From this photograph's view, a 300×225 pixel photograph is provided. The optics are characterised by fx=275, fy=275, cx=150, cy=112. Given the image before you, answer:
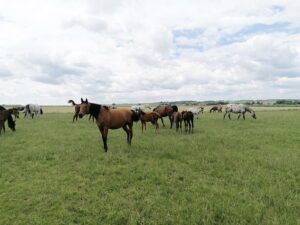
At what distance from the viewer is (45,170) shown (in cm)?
948

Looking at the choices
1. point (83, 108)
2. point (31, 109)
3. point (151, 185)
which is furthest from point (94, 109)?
point (31, 109)

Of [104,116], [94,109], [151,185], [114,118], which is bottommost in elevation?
[151,185]

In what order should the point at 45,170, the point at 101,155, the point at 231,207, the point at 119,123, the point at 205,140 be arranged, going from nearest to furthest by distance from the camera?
the point at 231,207, the point at 45,170, the point at 101,155, the point at 119,123, the point at 205,140

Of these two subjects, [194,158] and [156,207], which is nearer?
[156,207]

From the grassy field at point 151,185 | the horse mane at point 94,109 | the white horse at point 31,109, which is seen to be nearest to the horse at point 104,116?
the horse mane at point 94,109

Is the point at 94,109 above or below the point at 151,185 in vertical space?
above

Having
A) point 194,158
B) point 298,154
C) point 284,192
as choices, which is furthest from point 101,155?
point 298,154

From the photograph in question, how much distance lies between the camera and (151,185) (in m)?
7.72

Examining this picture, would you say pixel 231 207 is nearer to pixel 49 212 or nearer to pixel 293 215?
pixel 293 215

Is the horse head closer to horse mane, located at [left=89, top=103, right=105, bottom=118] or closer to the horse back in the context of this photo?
horse mane, located at [left=89, top=103, right=105, bottom=118]

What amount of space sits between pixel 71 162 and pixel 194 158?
15.5ft

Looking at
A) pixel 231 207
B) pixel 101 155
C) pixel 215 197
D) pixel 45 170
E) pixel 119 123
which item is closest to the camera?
pixel 231 207

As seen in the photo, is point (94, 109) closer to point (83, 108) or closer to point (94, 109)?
point (94, 109)

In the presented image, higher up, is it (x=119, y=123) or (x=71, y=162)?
(x=119, y=123)
